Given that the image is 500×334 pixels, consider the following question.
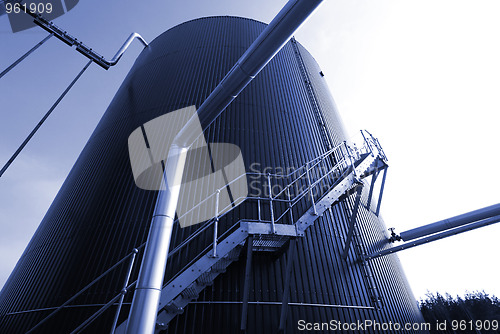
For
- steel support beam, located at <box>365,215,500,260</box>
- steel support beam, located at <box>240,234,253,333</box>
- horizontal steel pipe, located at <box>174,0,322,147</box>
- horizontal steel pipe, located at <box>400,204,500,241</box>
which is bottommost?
steel support beam, located at <box>240,234,253,333</box>

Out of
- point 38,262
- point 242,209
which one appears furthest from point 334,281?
point 38,262

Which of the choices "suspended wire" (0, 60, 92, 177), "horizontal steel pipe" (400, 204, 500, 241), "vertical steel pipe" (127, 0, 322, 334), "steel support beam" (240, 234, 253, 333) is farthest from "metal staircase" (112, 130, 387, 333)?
"suspended wire" (0, 60, 92, 177)

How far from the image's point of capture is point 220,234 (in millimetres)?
7184

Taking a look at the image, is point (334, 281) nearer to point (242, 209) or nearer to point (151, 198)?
point (242, 209)

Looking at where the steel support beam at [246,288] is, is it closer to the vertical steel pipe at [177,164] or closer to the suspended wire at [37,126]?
the vertical steel pipe at [177,164]

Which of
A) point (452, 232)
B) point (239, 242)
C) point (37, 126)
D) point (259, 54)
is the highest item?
point (37, 126)

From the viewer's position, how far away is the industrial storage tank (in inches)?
252

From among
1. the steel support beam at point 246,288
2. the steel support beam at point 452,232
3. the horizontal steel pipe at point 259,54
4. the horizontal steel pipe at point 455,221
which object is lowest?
the steel support beam at point 246,288

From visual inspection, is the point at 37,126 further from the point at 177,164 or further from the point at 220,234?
the point at 220,234

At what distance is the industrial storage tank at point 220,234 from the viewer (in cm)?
640

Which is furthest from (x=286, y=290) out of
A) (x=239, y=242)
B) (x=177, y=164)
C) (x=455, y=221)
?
(x=455, y=221)

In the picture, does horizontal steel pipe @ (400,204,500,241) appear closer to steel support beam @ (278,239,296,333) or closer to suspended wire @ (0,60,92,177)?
steel support beam @ (278,239,296,333)

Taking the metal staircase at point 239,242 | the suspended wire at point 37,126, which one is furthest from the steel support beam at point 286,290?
the suspended wire at point 37,126

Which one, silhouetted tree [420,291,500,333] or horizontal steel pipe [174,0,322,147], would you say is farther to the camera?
silhouetted tree [420,291,500,333]
